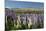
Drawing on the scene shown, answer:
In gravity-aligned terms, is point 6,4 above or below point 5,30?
above

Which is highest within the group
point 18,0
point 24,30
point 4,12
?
point 18,0

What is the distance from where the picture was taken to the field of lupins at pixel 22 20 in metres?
0.92

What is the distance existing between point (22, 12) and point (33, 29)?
20 cm

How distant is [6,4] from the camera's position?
2.99ft

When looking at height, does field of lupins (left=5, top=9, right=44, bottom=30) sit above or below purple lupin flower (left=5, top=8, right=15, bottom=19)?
below

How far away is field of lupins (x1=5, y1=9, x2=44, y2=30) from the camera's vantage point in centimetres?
92

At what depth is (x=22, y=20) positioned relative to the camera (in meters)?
0.95

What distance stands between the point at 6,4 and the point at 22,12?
169 mm

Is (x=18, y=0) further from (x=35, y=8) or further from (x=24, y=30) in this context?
(x=24, y=30)

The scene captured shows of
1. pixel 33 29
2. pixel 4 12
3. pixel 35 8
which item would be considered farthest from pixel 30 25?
pixel 4 12

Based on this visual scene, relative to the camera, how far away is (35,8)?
972mm

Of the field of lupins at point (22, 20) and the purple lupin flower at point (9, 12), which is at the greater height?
the purple lupin flower at point (9, 12)
